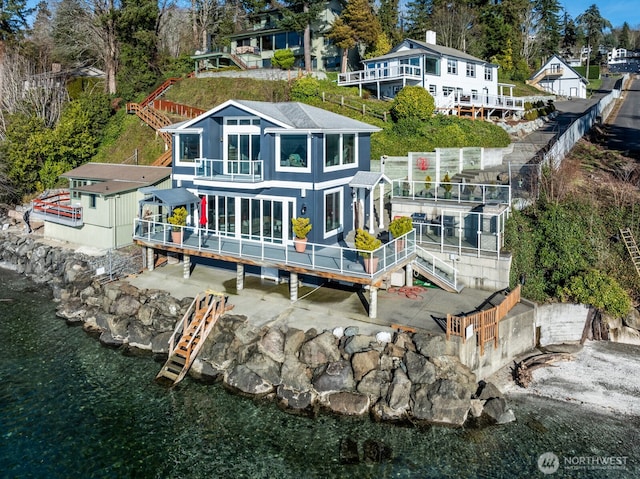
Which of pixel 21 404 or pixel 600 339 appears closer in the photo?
pixel 21 404

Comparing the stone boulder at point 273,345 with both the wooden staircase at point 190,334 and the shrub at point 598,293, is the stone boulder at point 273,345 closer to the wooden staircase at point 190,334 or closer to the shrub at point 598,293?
the wooden staircase at point 190,334

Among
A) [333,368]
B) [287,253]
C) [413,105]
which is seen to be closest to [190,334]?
[287,253]

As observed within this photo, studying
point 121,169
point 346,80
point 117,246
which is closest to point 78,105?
point 121,169

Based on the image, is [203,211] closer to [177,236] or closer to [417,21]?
[177,236]

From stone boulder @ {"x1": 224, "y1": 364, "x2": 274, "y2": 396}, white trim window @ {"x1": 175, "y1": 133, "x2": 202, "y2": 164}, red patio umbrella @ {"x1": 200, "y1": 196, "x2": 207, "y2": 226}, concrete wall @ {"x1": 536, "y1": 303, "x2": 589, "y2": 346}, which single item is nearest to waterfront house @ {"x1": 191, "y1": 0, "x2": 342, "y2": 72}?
white trim window @ {"x1": 175, "y1": 133, "x2": 202, "y2": 164}

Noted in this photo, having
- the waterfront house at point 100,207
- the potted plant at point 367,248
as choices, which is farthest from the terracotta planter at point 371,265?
the waterfront house at point 100,207

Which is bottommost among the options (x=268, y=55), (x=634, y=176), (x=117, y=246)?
(x=117, y=246)

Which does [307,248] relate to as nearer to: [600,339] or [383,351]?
[383,351]
